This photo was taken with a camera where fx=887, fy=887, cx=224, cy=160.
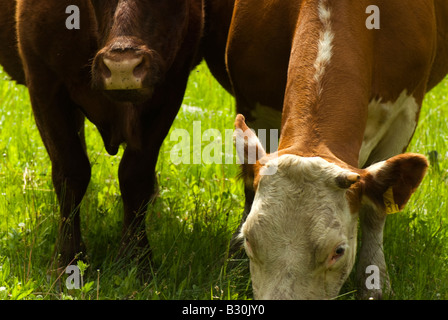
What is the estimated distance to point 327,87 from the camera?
4.65 m

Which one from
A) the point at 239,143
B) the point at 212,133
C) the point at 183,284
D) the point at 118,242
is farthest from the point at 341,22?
the point at 212,133

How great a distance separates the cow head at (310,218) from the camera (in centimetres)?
416

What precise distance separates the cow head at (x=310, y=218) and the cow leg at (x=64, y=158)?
1.63 meters

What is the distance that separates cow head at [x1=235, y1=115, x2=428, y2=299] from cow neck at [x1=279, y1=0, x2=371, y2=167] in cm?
17

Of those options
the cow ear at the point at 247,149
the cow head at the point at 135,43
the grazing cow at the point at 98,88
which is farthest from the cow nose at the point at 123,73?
the cow ear at the point at 247,149

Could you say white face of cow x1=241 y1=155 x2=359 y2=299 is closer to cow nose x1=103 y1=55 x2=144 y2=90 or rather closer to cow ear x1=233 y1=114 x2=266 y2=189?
cow ear x1=233 y1=114 x2=266 y2=189

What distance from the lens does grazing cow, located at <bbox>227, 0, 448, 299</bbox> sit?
4.21 metres

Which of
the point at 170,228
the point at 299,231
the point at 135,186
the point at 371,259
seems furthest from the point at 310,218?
the point at 170,228

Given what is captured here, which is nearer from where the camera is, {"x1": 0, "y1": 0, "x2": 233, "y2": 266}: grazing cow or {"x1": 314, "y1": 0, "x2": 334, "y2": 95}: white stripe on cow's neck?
{"x1": 314, "y1": 0, "x2": 334, "y2": 95}: white stripe on cow's neck

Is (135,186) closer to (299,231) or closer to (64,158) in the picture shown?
(64,158)

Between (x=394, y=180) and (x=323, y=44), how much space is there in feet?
2.91

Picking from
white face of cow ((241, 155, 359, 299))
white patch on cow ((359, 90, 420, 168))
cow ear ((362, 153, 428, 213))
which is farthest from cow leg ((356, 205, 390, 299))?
white face of cow ((241, 155, 359, 299))

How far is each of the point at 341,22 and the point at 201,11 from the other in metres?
1.23
